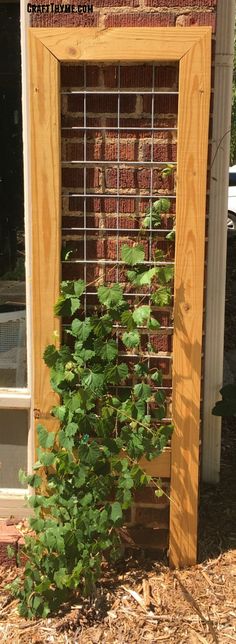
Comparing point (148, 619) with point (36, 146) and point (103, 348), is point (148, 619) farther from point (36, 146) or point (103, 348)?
point (36, 146)

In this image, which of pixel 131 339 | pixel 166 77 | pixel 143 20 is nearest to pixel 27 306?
pixel 131 339

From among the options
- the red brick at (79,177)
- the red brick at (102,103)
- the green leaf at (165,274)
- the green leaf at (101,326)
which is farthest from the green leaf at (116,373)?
the red brick at (102,103)

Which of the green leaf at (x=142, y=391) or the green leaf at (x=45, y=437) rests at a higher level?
the green leaf at (x=142, y=391)

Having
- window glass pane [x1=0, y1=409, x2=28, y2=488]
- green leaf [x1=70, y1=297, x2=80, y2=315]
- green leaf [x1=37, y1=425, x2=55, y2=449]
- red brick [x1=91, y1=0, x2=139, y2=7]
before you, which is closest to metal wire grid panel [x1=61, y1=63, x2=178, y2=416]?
green leaf [x1=70, y1=297, x2=80, y2=315]

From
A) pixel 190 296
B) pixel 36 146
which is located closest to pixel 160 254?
pixel 190 296

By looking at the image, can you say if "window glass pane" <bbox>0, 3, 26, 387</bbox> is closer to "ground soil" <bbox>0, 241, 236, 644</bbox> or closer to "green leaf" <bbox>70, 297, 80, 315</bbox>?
"green leaf" <bbox>70, 297, 80, 315</bbox>

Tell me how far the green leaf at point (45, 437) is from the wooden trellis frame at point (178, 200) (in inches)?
3.0

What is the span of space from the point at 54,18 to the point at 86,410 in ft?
4.67

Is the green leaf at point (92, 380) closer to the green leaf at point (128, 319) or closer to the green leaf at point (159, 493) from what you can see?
the green leaf at point (128, 319)

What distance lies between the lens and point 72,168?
2.70 metres

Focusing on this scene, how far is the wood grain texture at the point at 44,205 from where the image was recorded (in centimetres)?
259

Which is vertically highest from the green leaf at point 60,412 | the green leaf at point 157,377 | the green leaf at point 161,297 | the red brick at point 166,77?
the red brick at point 166,77

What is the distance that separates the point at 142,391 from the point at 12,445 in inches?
29.4

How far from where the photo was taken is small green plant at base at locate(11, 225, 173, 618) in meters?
2.64
